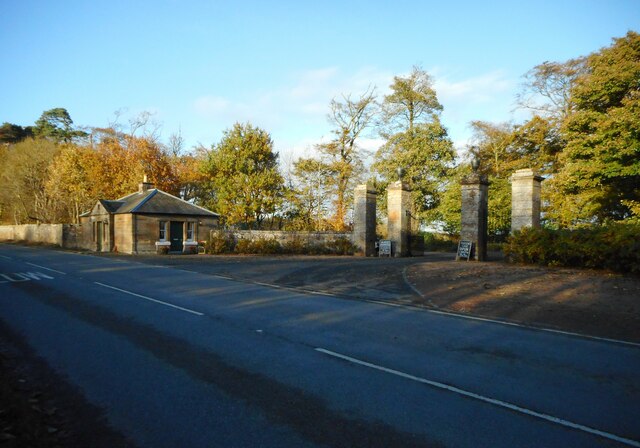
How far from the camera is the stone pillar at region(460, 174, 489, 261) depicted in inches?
784

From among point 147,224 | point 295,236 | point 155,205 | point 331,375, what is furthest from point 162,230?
point 331,375

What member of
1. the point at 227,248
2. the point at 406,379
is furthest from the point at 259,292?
the point at 227,248

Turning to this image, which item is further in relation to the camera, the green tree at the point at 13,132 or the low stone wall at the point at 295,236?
the green tree at the point at 13,132

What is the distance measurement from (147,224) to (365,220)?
1631 centimetres

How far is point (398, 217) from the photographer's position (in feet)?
83.3

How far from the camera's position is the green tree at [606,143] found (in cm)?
2108

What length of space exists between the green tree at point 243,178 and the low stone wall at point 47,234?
1387 cm

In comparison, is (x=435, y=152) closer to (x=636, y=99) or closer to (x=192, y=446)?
(x=636, y=99)

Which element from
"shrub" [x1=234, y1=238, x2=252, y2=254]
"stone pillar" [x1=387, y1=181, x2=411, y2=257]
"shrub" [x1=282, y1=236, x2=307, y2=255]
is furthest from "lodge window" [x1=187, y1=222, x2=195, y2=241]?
"stone pillar" [x1=387, y1=181, x2=411, y2=257]

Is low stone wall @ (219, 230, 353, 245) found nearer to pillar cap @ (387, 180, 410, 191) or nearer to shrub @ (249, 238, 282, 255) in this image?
shrub @ (249, 238, 282, 255)

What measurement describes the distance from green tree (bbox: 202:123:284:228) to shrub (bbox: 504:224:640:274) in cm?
2621

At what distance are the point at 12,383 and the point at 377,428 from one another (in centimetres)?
423

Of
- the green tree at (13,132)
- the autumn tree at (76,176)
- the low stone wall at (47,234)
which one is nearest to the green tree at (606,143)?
the low stone wall at (47,234)

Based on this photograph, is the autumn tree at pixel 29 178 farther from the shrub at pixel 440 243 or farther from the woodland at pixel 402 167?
the shrub at pixel 440 243
